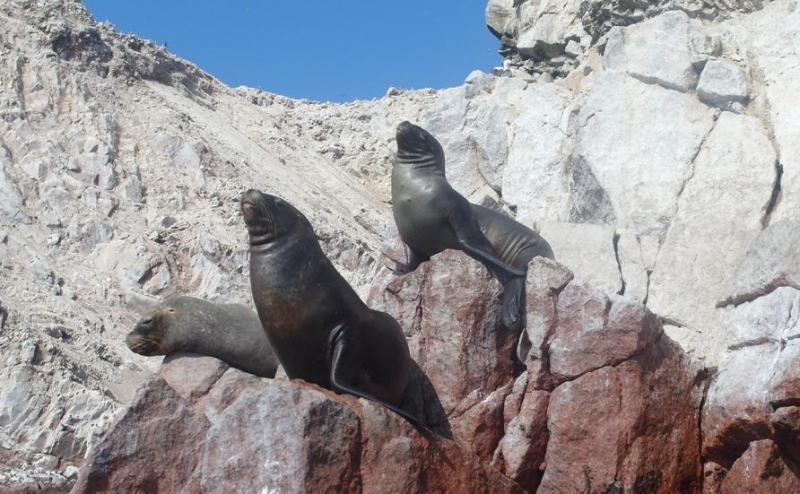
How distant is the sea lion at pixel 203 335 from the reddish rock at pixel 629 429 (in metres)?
2.34

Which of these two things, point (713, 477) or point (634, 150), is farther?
point (634, 150)

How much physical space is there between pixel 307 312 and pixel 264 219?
683mm

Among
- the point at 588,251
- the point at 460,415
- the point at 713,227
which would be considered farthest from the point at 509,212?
the point at 460,415

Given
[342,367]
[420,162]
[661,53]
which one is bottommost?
[342,367]

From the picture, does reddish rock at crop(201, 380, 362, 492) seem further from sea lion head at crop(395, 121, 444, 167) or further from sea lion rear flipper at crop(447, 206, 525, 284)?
sea lion head at crop(395, 121, 444, 167)

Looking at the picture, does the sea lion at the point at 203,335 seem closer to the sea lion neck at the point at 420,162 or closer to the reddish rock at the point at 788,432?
the sea lion neck at the point at 420,162

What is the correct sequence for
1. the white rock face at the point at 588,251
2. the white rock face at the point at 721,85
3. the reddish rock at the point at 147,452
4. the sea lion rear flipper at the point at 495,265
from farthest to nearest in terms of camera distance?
the white rock face at the point at 721,85 < the white rock face at the point at 588,251 < the sea lion rear flipper at the point at 495,265 < the reddish rock at the point at 147,452

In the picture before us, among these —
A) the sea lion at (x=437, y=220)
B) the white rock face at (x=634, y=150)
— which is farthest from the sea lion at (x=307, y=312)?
the white rock face at (x=634, y=150)

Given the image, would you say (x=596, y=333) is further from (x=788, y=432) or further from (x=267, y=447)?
(x=267, y=447)

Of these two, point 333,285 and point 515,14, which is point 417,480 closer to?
point 333,285

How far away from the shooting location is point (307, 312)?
6.76 meters

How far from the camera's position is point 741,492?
6.94 metres

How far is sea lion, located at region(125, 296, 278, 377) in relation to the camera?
8062 millimetres

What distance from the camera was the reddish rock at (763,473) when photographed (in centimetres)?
680
